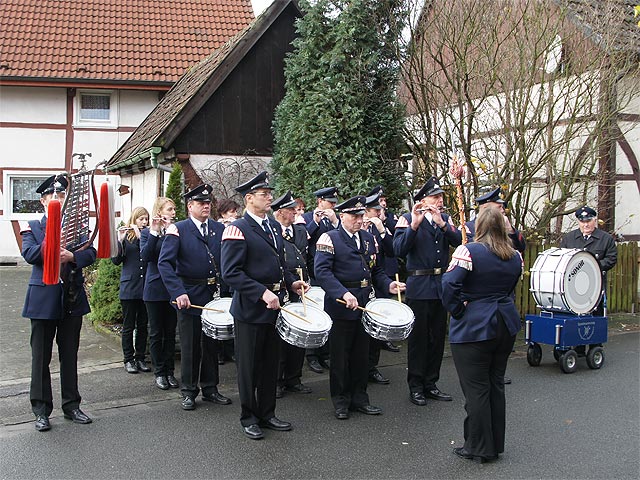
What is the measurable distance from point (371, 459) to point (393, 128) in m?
6.19

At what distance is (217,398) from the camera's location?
263 inches

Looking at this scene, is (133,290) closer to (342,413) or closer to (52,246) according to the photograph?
(52,246)

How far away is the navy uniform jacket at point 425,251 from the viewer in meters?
6.80

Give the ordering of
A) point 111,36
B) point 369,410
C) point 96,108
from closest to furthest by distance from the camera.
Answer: point 369,410 → point 96,108 → point 111,36

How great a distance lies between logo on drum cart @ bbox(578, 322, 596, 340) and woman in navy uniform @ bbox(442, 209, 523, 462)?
3230 mm

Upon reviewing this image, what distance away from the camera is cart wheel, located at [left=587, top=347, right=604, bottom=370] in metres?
8.16

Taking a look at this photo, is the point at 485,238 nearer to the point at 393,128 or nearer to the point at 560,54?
the point at 393,128

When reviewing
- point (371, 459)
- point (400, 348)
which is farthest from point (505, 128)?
point (371, 459)

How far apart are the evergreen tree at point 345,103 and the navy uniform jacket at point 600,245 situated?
8.48 feet

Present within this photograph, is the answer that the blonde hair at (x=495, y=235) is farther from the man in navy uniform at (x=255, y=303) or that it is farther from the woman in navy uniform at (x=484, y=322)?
the man in navy uniform at (x=255, y=303)

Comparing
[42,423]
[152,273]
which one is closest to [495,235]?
[152,273]

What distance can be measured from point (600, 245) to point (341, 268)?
4964 mm

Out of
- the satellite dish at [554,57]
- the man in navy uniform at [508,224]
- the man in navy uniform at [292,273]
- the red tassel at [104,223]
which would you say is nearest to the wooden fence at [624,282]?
the satellite dish at [554,57]

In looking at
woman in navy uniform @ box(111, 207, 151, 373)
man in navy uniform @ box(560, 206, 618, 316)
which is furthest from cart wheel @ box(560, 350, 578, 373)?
woman in navy uniform @ box(111, 207, 151, 373)
